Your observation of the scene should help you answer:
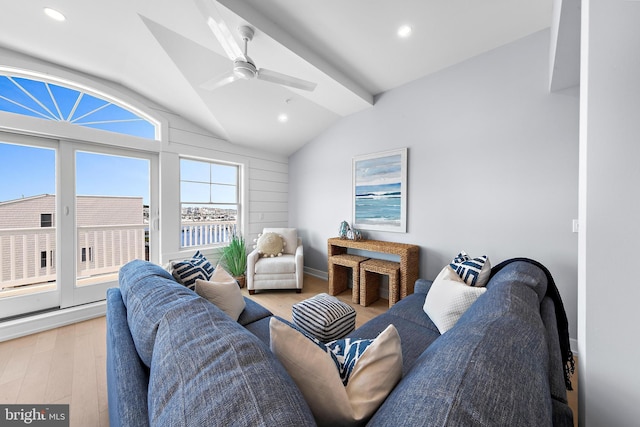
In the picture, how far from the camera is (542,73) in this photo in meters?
2.07

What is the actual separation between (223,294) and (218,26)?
175 centimetres

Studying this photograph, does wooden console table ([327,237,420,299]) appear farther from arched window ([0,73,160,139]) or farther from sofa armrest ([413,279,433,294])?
arched window ([0,73,160,139])

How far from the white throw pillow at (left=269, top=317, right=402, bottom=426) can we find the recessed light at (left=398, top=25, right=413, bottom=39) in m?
2.39

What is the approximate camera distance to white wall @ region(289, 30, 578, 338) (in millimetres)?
2035

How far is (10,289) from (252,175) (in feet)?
9.76

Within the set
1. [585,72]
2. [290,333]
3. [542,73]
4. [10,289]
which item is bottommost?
[10,289]

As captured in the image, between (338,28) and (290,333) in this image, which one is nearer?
(290,333)

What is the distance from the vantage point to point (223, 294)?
1.50 m

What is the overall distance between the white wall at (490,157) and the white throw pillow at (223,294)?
84.6 inches

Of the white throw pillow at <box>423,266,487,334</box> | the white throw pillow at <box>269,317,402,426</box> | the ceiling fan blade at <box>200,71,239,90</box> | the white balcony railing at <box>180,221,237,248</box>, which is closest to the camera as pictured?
the white throw pillow at <box>269,317,402,426</box>

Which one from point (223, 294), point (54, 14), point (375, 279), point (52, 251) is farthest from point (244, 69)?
point (52, 251)

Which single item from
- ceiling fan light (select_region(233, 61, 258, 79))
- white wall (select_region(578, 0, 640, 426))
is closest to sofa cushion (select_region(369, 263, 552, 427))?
white wall (select_region(578, 0, 640, 426))

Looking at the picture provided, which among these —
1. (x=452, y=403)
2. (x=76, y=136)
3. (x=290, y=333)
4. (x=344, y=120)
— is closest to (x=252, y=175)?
(x=344, y=120)

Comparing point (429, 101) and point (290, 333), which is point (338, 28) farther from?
point (290, 333)
